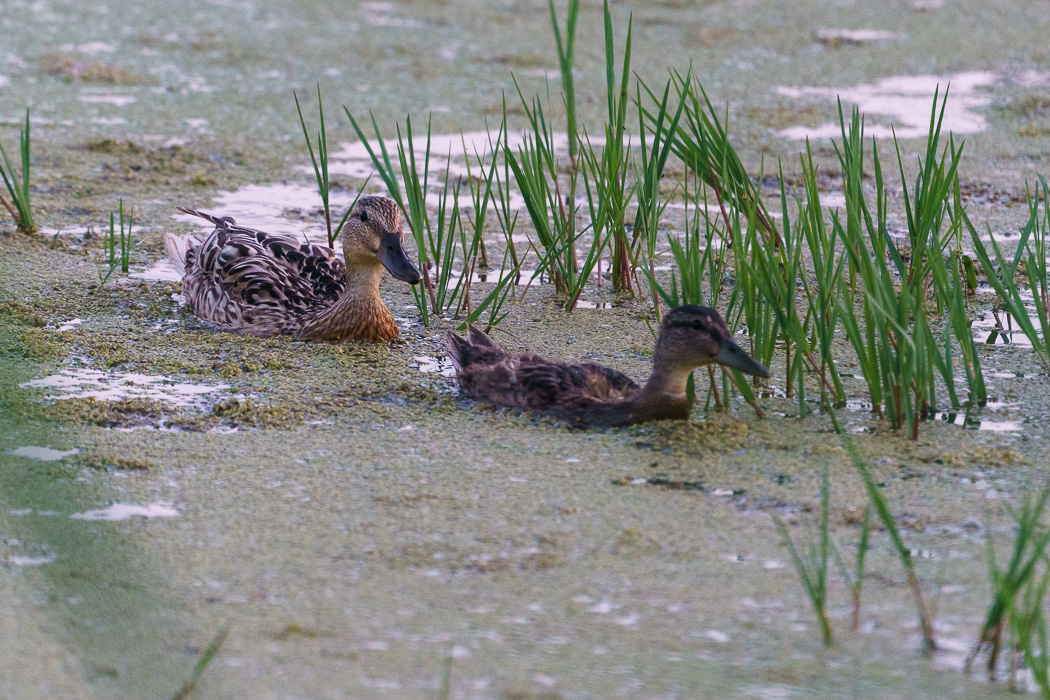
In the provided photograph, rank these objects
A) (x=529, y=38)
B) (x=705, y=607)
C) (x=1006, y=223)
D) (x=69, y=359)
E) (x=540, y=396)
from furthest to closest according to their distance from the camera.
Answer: (x=529, y=38) < (x=1006, y=223) < (x=69, y=359) < (x=540, y=396) < (x=705, y=607)

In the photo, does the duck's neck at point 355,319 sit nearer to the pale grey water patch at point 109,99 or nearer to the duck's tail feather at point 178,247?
the duck's tail feather at point 178,247

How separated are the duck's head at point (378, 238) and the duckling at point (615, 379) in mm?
667

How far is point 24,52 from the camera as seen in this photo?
8586 mm

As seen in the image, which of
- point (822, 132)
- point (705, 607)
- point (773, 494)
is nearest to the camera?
point (705, 607)

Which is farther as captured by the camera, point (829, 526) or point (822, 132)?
point (822, 132)

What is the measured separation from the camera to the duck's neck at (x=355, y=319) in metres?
4.75

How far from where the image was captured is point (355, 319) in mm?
4746

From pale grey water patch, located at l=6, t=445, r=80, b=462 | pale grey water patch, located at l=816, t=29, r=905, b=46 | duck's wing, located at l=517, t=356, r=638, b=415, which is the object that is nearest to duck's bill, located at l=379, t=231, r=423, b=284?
duck's wing, located at l=517, t=356, r=638, b=415

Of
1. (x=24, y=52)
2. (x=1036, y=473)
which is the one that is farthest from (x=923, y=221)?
(x=24, y=52)

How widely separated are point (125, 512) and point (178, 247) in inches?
105

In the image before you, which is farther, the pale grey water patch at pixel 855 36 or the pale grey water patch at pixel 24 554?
the pale grey water patch at pixel 855 36

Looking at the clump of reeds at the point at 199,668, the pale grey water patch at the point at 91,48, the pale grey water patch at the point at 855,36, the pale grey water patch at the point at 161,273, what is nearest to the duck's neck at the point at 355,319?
the pale grey water patch at the point at 161,273

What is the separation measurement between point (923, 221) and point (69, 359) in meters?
2.71

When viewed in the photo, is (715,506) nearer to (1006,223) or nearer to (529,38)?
(1006,223)
